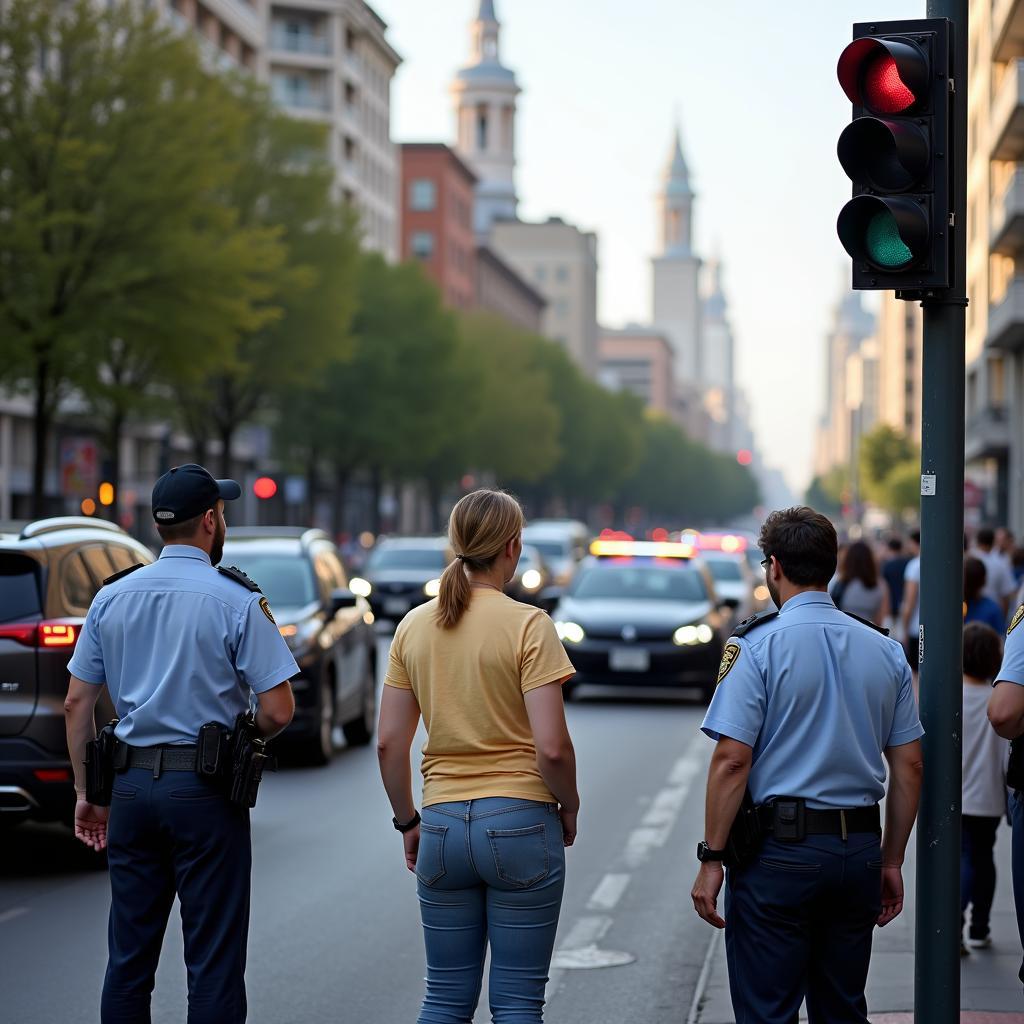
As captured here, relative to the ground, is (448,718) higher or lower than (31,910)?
higher

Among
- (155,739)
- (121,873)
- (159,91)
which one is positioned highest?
(159,91)

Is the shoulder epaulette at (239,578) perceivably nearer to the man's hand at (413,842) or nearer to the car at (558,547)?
the man's hand at (413,842)

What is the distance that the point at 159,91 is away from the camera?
117 ft

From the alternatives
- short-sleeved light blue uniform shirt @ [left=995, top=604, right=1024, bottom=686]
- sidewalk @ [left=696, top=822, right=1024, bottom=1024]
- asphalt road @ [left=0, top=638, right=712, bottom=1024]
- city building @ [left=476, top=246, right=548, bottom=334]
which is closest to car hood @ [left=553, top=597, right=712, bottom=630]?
asphalt road @ [left=0, top=638, right=712, bottom=1024]

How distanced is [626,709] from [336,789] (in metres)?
7.22

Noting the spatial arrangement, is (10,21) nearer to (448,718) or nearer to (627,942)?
(627,942)

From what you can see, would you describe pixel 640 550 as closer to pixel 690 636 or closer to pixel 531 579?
pixel 690 636

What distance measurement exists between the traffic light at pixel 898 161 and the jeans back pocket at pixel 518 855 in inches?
73.3

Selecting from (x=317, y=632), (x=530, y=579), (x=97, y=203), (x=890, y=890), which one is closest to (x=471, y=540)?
(x=890, y=890)

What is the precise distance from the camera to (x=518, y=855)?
4.68m

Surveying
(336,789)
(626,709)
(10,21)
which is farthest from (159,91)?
(336,789)

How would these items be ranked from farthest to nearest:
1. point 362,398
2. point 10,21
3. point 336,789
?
1. point 362,398
2. point 10,21
3. point 336,789

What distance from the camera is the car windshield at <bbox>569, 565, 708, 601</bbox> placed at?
21484 millimetres

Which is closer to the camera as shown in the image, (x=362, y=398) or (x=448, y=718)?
(x=448, y=718)
